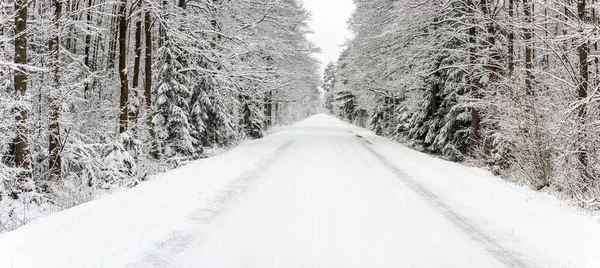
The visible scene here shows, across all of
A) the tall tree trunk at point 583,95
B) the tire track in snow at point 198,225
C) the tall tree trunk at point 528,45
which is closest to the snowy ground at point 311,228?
the tire track in snow at point 198,225

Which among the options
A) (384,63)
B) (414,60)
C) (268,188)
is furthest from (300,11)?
(268,188)

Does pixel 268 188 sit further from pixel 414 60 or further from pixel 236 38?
pixel 414 60

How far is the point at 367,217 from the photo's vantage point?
6.02 meters

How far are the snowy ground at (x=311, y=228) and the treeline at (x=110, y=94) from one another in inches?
135

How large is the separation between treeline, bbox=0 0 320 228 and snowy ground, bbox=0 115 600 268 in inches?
135

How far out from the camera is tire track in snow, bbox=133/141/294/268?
4355 millimetres

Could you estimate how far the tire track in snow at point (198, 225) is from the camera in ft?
14.3

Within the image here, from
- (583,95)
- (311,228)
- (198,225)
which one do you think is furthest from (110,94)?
(583,95)

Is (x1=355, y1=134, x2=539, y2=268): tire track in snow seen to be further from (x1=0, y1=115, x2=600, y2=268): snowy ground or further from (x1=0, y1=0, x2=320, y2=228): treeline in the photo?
(x1=0, y1=0, x2=320, y2=228): treeline

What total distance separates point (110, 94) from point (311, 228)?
56.8 ft

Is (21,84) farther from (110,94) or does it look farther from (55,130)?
(110,94)

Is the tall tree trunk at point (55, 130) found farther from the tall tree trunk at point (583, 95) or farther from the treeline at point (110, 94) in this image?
the tall tree trunk at point (583, 95)

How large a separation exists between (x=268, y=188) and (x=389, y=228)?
3220mm

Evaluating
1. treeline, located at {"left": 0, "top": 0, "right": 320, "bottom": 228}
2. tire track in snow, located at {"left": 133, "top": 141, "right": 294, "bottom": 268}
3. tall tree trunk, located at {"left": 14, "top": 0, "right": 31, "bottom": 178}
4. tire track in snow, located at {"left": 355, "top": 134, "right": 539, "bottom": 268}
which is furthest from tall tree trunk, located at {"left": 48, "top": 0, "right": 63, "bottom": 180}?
tire track in snow, located at {"left": 355, "top": 134, "right": 539, "bottom": 268}
